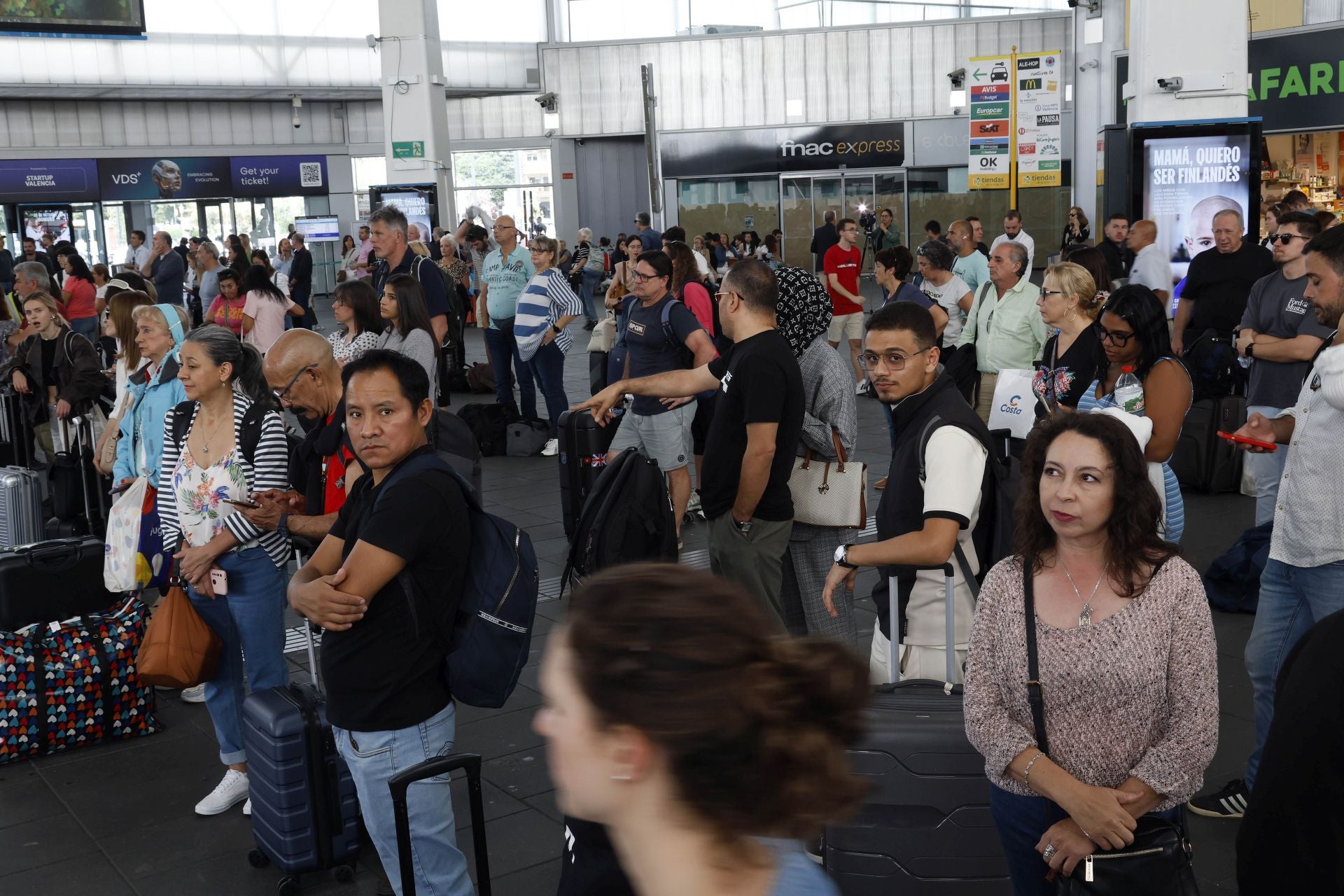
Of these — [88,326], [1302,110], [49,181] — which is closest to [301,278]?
[88,326]

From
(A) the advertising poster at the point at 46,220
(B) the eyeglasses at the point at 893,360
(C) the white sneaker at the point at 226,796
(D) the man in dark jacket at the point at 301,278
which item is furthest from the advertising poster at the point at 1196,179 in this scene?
(A) the advertising poster at the point at 46,220

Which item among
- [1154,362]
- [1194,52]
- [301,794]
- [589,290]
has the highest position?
[1194,52]

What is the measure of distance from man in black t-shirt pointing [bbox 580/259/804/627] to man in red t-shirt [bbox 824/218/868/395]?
318 inches

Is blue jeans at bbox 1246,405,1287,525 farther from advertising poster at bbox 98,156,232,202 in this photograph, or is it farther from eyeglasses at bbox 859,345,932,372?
advertising poster at bbox 98,156,232,202

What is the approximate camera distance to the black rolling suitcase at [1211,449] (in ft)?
26.6

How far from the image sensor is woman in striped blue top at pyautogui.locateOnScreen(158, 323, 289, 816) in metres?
4.22

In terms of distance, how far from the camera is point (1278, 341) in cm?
569

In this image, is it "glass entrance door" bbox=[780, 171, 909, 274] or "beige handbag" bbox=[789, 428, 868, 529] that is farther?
"glass entrance door" bbox=[780, 171, 909, 274]

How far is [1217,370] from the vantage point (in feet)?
26.7

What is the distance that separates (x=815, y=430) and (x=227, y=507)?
212 cm

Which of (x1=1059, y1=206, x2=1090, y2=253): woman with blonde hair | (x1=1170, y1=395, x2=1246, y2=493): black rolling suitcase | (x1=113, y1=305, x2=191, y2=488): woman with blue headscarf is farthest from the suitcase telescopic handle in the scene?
(x1=1059, y1=206, x2=1090, y2=253): woman with blonde hair

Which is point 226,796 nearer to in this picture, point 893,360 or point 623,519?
point 623,519

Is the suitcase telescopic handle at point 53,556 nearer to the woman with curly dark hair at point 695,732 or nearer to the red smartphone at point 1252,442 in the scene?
the red smartphone at point 1252,442

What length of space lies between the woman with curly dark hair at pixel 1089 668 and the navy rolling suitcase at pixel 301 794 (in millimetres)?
2182
